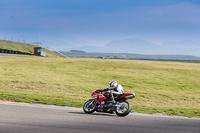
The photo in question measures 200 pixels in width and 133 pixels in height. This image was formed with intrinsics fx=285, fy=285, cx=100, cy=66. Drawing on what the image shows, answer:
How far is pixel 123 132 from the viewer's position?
10.7m

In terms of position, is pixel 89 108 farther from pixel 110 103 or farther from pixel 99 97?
pixel 110 103

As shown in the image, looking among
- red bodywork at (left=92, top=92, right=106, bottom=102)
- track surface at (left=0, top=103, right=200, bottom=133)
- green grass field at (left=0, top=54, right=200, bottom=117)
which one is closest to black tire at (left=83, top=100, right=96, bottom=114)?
red bodywork at (left=92, top=92, right=106, bottom=102)

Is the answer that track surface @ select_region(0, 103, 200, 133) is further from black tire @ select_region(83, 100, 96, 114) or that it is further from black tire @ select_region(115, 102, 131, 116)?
black tire @ select_region(83, 100, 96, 114)

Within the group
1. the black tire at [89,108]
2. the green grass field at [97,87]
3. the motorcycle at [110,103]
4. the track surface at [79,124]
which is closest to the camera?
the track surface at [79,124]

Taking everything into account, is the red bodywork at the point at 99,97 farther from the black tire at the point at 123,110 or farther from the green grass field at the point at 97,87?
the green grass field at the point at 97,87

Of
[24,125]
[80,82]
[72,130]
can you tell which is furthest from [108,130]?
[80,82]

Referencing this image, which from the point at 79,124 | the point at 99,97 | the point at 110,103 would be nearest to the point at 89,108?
the point at 99,97

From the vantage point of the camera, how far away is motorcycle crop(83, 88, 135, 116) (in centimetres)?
1466

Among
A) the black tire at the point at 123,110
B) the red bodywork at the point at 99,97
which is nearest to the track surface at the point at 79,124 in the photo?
the black tire at the point at 123,110

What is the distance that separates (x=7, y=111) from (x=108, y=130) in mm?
6243

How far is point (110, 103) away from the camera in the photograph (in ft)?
49.5

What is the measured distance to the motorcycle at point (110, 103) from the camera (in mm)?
14664

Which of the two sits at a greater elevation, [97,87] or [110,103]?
[110,103]

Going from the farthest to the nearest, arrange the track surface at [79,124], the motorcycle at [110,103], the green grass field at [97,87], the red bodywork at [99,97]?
the green grass field at [97,87] → the red bodywork at [99,97] → the motorcycle at [110,103] → the track surface at [79,124]
